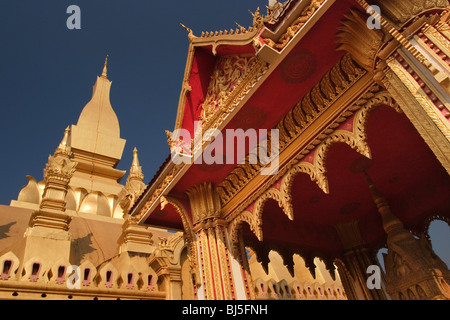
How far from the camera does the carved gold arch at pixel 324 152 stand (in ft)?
13.6

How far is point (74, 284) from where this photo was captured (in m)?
8.00

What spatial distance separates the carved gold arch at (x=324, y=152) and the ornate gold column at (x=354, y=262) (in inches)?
135

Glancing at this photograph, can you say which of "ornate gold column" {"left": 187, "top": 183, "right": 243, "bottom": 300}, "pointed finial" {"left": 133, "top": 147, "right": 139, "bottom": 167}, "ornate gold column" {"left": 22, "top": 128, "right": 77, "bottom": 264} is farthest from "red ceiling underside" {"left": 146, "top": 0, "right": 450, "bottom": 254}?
"pointed finial" {"left": 133, "top": 147, "right": 139, "bottom": 167}

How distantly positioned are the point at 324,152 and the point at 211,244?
2760mm

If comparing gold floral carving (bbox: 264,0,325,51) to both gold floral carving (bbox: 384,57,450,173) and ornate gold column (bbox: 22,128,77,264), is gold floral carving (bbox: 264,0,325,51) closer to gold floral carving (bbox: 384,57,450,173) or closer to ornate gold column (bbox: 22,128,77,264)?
gold floral carving (bbox: 384,57,450,173)

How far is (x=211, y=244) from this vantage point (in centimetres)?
609

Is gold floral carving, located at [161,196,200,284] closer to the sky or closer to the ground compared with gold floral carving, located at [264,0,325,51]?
closer to the ground

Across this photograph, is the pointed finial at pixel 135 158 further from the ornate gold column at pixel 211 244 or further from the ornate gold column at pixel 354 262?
the ornate gold column at pixel 354 262

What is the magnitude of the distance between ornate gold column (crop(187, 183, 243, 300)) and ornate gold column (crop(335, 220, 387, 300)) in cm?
366

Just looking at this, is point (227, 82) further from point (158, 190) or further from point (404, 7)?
point (404, 7)

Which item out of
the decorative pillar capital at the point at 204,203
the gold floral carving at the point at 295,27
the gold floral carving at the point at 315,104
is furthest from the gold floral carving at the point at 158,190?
the gold floral carving at the point at 295,27

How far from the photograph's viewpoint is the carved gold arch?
4.14 meters

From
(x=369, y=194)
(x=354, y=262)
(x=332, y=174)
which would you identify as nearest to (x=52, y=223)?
(x=332, y=174)
